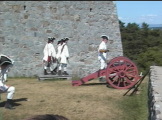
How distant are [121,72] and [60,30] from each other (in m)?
4.07

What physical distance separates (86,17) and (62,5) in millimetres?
876

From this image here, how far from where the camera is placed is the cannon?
8.02 m

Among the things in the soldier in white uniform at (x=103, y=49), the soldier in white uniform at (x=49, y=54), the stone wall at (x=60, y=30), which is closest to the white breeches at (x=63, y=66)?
the soldier in white uniform at (x=49, y=54)

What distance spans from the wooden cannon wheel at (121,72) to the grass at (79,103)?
250 millimetres

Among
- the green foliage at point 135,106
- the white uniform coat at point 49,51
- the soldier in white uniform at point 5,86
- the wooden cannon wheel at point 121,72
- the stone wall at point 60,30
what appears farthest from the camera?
the stone wall at point 60,30

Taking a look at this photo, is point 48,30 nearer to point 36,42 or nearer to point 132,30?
point 36,42

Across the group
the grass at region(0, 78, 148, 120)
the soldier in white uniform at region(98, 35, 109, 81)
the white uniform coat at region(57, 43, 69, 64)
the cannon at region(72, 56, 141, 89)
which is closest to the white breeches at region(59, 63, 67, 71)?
the white uniform coat at region(57, 43, 69, 64)

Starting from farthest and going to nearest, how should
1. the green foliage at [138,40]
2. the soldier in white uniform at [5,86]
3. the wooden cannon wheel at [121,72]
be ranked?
the green foliage at [138,40] → the wooden cannon wheel at [121,72] → the soldier in white uniform at [5,86]

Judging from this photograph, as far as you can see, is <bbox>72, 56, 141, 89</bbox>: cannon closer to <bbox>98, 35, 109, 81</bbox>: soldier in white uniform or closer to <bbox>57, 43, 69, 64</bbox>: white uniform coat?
<bbox>98, 35, 109, 81</bbox>: soldier in white uniform

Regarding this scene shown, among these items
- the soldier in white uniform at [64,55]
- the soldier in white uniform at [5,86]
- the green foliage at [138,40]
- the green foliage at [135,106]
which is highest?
the green foliage at [138,40]

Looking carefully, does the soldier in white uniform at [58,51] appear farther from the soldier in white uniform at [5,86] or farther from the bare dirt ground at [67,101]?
the soldier in white uniform at [5,86]

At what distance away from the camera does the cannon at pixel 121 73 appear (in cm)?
802

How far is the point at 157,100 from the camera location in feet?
15.4

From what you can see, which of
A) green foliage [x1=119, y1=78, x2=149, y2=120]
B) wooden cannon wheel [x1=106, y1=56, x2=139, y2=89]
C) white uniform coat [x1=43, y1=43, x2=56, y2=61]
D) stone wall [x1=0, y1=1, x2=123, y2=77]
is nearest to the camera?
green foliage [x1=119, y1=78, x2=149, y2=120]
